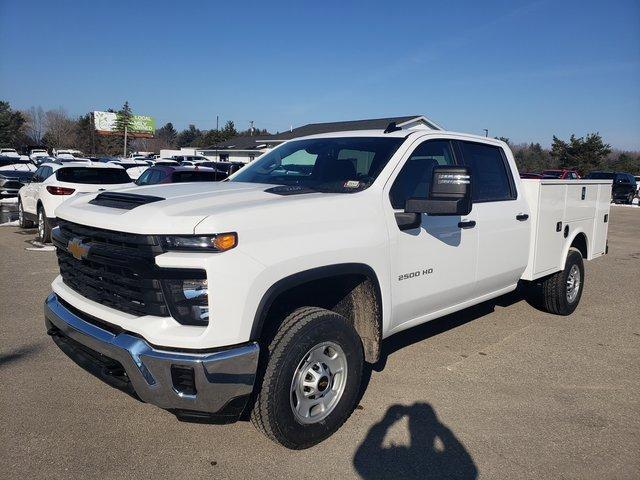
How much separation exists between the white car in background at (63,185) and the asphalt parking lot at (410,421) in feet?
16.4

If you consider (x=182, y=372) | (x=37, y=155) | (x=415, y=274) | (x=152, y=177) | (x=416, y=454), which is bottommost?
(x=416, y=454)

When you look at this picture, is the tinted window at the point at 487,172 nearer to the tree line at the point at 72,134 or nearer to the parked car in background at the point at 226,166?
the parked car in background at the point at 226,166

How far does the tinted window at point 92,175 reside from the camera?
404 inches

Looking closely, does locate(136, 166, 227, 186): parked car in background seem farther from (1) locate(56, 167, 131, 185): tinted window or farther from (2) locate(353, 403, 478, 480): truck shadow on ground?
(2) locate(353, 403, 478, 480): truck shadow on ground

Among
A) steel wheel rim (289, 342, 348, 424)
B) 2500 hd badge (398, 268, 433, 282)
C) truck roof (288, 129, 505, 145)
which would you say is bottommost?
steel wheel rim (289, 342, 348, 424)

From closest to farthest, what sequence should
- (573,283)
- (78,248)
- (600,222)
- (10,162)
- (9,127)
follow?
1. (78,248)
2. (573,283)
3. (600,222)
4. (10,162)
5. (9,127)

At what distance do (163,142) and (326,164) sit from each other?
124 metres

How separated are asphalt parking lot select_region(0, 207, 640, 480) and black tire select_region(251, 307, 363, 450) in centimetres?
14

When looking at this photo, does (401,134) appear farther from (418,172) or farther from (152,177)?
(152,177)

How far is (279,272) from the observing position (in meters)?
2.84

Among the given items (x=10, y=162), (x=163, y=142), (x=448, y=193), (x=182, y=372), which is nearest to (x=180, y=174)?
(x=448, y=193)

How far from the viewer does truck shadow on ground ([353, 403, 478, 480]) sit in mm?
2999

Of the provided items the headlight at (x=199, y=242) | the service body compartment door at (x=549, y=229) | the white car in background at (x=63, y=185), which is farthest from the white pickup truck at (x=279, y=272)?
the white car in background at (x=63, y=185)

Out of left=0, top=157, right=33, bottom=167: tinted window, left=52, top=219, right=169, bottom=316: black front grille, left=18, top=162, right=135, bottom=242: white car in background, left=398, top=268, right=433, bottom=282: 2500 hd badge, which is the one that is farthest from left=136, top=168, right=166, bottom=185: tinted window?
left=0, top=157, right=33, bottom=167: tinted window
